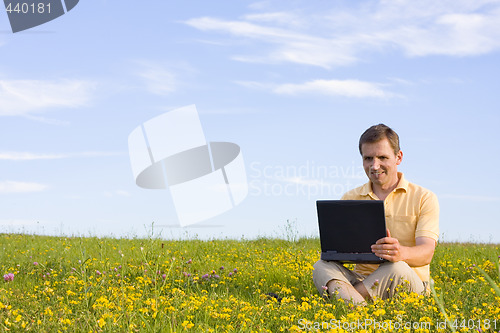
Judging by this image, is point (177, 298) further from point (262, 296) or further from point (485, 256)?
point (485, 256)

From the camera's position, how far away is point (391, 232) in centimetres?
646

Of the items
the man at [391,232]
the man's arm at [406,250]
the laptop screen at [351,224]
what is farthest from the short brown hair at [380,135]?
the man's arm at [406,250]

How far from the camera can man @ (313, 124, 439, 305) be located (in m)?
6.03

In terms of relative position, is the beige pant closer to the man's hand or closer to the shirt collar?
the man's hand

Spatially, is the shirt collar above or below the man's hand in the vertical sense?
above

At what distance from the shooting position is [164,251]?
10.9 meters

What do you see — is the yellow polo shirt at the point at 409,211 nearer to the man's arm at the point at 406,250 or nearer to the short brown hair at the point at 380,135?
the man's arm at the point at 406,250

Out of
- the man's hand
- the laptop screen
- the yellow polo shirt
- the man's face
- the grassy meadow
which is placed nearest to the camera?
the grassy meadow

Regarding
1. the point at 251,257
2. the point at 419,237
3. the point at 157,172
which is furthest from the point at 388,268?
the point at 157,172

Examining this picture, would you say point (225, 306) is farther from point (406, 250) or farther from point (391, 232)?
point (391, 232)

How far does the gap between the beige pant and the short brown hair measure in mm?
1369

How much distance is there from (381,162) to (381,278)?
1.35 metres

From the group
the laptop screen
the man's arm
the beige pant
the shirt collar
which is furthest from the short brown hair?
the beige pant

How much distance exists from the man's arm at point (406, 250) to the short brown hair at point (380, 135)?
1053 millimetres
